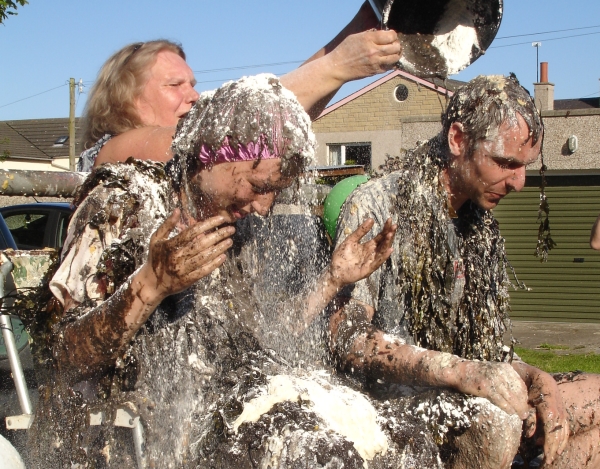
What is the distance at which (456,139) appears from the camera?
3.03 meters

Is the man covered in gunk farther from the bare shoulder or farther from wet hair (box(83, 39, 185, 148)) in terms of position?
wet hair (box(83, 39, 185, 148))

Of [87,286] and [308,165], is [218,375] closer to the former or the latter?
[87,286]

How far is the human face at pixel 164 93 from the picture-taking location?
107 inches

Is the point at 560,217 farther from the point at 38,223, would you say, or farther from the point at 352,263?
the point at 352,263

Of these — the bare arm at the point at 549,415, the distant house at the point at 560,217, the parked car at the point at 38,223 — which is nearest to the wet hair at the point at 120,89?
the bare arm at the point at 549,415

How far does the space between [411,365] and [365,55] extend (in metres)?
1.12

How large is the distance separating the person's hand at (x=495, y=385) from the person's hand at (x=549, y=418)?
29cm

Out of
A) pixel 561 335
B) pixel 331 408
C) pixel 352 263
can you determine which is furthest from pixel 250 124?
pixel 561 335

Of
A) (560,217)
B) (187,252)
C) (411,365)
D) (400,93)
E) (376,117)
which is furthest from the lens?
(400,93)

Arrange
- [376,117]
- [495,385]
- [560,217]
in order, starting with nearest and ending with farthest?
[495,385] → [560,217] → [376,117]

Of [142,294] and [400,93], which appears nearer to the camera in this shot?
[142,294]

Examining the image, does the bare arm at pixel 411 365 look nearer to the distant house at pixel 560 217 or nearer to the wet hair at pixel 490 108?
the wet hair at pixel 490 108

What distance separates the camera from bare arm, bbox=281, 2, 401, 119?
8.41 ft

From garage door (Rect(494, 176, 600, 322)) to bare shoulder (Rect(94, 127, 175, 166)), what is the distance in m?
10.7
